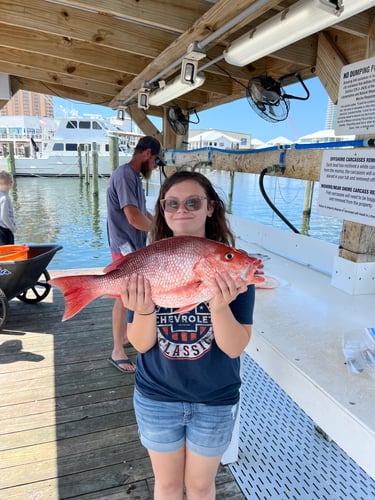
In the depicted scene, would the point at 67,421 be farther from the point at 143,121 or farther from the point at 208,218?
the point at 143,121

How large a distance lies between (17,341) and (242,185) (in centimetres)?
2572

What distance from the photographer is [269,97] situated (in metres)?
3.41

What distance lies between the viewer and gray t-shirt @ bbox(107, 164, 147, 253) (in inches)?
117

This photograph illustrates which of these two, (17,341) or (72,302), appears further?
(17,341)

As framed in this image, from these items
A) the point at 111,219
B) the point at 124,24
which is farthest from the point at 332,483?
the point at 124,24

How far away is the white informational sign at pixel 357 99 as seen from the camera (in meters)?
2.03

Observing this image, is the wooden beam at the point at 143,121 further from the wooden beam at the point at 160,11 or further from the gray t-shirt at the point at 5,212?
the wooden beam at the point at 160,11

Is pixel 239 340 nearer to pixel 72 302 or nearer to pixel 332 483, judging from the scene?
pixel 72 302

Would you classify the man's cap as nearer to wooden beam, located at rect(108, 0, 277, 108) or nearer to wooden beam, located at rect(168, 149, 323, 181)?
wooden beam, located at rect(108, 0, 277, 108)

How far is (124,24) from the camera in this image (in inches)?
129

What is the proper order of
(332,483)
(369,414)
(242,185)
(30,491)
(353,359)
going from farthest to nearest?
(242,185) → (332,483) → (30,491) → (353,359) → (369,414)

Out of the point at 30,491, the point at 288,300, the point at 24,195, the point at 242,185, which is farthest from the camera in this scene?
the point at 242,185

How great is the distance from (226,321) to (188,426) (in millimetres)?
465

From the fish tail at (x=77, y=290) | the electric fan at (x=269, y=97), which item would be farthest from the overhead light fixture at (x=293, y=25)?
the fish tail at (x=77, y=290)
